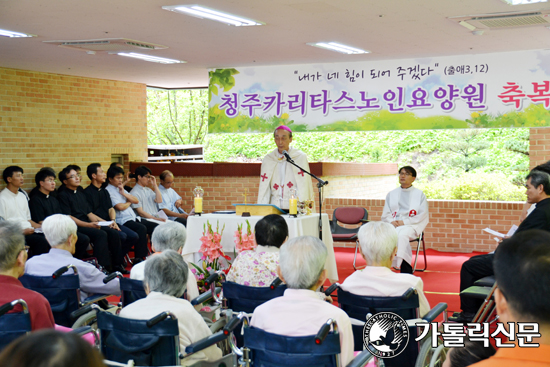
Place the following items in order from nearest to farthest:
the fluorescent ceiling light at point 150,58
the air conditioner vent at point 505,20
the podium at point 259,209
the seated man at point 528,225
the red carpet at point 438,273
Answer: the seated man at point 528,225 < the air conditioner vent at point 505,20 < the podium at point 259,209 < the red carpet at point 438,273 < the fluorescent ceiling light at point 150,58

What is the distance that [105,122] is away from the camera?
363 inches

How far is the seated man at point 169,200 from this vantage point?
8172 millimetres

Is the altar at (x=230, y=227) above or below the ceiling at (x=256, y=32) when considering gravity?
below

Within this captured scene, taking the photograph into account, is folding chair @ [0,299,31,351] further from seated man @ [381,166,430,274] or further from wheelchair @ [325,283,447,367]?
seated man @ [381,166,430,274]

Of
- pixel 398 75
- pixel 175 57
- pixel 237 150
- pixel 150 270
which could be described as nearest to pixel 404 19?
pixel 398 75

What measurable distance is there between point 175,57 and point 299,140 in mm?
13661

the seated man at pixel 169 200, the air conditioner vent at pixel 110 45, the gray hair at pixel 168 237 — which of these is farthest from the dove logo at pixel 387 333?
the seated man at pixel 169 200

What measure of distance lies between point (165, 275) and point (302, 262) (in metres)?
0.63

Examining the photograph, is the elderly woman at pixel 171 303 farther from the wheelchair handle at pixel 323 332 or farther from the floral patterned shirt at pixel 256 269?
the floral patterned shirt at pixel 256 269

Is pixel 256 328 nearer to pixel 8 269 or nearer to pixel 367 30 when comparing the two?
pixel 8 269

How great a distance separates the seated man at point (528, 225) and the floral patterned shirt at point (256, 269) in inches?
63.1

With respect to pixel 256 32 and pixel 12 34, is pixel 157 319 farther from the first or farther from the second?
pixel 12 34

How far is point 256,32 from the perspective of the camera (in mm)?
5828

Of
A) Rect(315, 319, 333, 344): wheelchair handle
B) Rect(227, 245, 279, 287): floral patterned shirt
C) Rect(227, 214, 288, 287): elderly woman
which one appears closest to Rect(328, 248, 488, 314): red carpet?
Rect(227, 214, 288, 287): elderly woman
